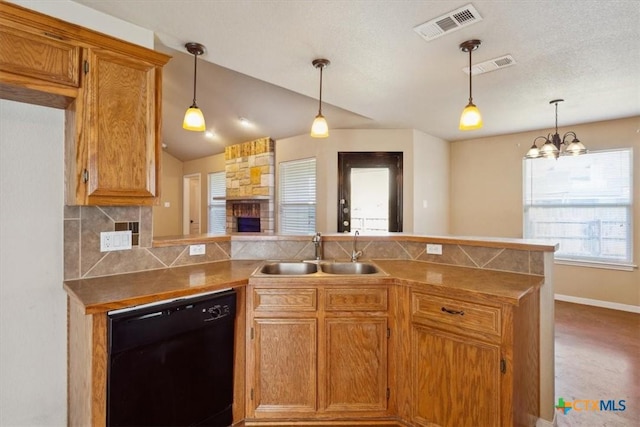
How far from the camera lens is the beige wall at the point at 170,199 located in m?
7.82

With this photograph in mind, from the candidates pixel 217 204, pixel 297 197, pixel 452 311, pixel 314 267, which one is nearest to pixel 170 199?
pixel 217 204

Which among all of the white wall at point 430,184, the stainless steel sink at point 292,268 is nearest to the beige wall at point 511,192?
the white wall at point 430,184

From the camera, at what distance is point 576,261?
14.6 feet

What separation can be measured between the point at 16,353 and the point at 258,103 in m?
3.75

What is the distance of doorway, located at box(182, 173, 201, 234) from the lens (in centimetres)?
793

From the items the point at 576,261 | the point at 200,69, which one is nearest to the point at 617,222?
the point at 576,261

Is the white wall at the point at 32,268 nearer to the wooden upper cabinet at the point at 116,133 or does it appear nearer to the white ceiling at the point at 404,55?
the wooden upper cabinet at the point at 116,133

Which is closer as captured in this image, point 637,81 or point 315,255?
point 315,255

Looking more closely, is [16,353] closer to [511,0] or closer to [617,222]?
[511,0]

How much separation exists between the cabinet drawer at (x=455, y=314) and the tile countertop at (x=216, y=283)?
6cm

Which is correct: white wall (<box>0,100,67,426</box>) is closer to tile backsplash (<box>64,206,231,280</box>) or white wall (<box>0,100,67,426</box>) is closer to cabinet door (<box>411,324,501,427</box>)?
tile backsplash (<box>64,206,231,280</box>)

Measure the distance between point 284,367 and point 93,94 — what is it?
1.91 meters

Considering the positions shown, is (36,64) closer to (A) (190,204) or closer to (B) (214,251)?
(B) (214,251)

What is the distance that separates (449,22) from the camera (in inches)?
78.9
